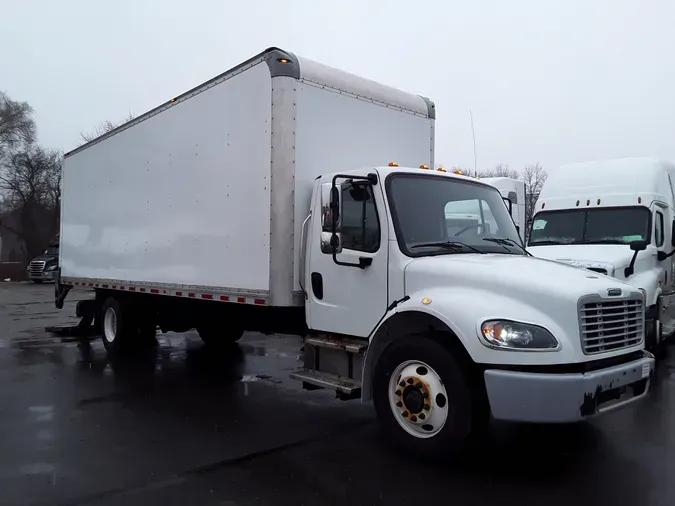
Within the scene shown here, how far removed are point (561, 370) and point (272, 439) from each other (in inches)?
109

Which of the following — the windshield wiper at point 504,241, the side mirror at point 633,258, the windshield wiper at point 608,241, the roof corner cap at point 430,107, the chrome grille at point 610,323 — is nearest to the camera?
the chrome grille at point 610,323

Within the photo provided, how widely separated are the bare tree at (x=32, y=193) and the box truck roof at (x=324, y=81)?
142ft

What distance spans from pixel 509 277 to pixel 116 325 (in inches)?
309

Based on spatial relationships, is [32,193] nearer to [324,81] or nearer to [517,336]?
[324,81]

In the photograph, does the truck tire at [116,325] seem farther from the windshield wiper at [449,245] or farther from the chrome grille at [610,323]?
the chrome grille at [610,323]

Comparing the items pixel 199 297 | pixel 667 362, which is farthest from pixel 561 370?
pixel 667 362

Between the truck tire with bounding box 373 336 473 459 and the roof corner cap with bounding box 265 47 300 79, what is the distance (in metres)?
3.02

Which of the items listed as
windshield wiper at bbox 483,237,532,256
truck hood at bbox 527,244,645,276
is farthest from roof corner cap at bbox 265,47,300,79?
truck hood at bbox 527,244,645,276

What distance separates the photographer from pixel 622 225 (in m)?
9.79

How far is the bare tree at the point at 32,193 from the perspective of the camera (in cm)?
4609

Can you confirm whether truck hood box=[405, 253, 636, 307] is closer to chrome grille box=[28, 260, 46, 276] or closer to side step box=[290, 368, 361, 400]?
side step box=[290, 368, 361, 400]

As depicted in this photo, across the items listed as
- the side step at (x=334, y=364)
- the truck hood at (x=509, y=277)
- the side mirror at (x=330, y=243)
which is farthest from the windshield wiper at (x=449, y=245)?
the side step at (x=334, y=364)

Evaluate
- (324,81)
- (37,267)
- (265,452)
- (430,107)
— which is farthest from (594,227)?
(37,267)

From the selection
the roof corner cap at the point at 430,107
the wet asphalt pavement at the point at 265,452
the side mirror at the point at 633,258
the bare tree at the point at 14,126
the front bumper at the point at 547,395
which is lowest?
the wet asphalt pavement at the point at 265,452
